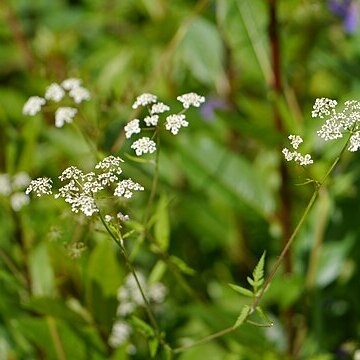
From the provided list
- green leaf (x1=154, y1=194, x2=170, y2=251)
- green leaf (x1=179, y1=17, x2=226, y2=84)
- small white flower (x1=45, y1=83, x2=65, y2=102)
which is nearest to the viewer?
green leaf (x1=154, y1=194, x2=170, y2=251)

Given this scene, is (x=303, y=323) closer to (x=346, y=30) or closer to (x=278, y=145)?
(x=278, y=145)

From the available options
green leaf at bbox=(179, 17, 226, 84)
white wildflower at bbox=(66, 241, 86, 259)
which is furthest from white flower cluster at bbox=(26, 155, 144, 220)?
green leaf at bbox=(179, 17, 226, 84)

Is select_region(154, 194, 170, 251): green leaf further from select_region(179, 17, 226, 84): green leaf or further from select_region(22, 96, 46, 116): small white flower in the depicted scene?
select_region(179, 17, 226, 84): green leaf

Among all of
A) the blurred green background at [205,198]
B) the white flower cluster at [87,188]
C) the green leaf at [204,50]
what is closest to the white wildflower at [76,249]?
the blurred green background at [205,198]

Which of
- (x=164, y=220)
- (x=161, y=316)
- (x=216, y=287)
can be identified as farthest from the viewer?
(x=216, y=287)

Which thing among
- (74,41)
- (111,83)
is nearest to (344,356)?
(111,83)

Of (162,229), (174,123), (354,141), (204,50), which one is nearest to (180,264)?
(162,229)

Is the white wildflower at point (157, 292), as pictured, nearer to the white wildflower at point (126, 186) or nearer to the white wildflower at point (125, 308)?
the white wildflower at point (125, 308)
